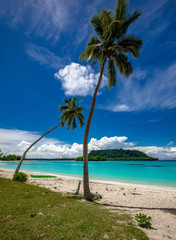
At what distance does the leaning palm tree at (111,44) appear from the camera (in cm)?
776

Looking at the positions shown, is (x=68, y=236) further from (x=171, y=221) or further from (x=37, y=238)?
(x=171, y=221)

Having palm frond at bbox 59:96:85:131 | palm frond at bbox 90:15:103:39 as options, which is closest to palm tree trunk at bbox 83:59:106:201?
palm frond at bbox 90:15:103:39

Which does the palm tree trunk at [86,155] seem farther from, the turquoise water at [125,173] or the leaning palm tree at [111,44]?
the turquoise water at [125,173]

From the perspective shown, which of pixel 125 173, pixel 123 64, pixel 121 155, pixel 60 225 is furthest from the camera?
pixel 121 155

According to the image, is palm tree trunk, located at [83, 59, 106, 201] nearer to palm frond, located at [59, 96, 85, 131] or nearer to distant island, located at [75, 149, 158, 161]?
palm frond, located at [59, 96, 85, 131]

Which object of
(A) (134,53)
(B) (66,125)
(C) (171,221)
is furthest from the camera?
(B) (66,125)

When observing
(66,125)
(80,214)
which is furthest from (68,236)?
(66,125)

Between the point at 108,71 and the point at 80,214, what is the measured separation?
27.8 ft

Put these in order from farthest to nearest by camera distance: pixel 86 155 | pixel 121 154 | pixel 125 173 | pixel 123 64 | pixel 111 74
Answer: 1. pixel 121 154
2. pixel 125 173
3. pixel 111 74
4. pixel 123 64
5. pixel 86 155

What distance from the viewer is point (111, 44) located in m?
8.36

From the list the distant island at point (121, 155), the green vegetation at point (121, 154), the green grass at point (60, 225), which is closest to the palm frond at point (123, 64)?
the green grass at point (60, 225)

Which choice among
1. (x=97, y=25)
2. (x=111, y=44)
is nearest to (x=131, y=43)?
(x=111, y=44)

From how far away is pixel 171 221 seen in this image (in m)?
4.68

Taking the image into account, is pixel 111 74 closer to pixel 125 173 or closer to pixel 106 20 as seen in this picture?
pixel 106 20
